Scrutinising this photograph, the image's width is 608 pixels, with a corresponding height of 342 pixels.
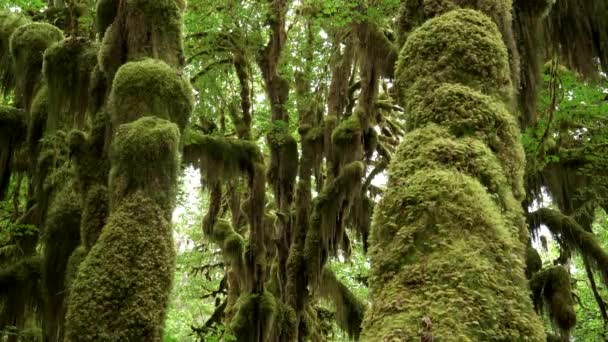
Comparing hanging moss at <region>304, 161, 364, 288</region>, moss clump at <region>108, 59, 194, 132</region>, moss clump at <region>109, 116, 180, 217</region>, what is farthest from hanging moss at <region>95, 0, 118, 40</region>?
hanging moss at <region>304, 161, 364, 288</region>

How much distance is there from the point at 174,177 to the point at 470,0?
4.06 m

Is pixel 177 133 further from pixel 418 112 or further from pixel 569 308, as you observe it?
pixel 569 308

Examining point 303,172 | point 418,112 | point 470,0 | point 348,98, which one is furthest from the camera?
point 348,98

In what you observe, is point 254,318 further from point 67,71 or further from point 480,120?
point 480,120

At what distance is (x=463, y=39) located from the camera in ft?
11.1

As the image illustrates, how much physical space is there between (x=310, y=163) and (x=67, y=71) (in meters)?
5.68

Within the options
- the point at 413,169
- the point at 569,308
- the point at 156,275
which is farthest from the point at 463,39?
the point at 569,308

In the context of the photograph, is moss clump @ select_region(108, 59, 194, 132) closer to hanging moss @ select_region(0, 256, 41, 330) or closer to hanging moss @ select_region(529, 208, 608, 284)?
hanging moss @ select_region(0, 256, 41, 330)

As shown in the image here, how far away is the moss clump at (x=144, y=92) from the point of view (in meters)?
6.85

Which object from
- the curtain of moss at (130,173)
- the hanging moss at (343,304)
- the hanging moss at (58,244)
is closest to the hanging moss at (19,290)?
the hanging moss at (58,244)

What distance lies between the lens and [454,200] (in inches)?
105

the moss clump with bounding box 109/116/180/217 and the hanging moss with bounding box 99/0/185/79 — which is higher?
the hanging moss with bounding box 99/0/185/79

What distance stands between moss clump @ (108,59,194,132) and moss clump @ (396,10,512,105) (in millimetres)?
4092

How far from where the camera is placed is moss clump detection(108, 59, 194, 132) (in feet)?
22.5
